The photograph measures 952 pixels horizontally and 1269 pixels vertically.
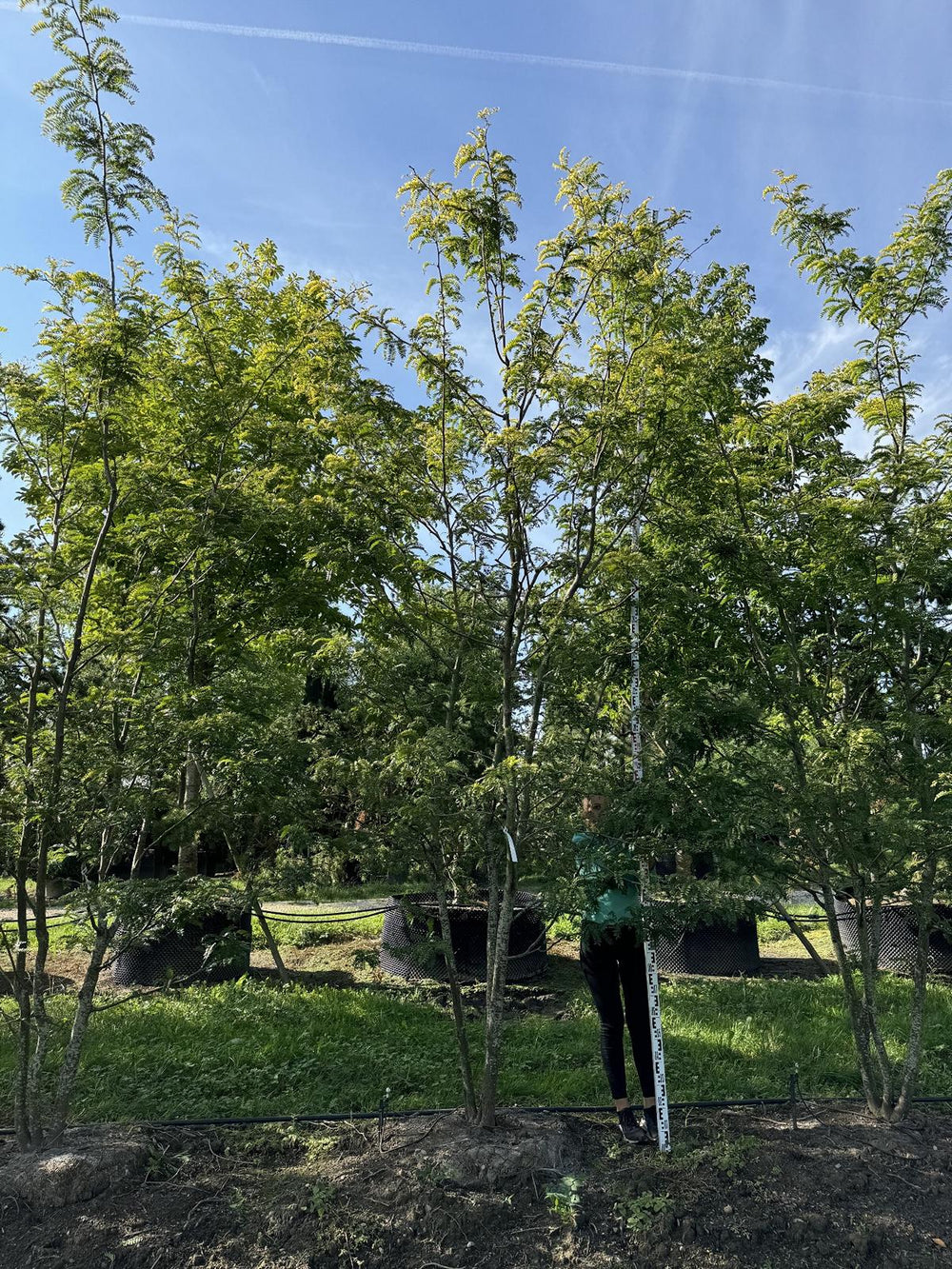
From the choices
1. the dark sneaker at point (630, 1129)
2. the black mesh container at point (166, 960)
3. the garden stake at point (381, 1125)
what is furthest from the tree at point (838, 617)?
the black mesh container at point (166, 960)

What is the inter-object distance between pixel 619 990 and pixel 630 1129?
1.76 feet

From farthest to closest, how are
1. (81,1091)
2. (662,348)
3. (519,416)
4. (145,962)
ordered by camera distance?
(145,962)
(81,1091)
(519,416)
(662,348)

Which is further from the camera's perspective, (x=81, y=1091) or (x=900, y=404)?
(x=81, y=1091)

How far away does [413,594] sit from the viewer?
3.36m

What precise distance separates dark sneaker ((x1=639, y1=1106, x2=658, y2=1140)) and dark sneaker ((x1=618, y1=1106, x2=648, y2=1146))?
0.04 ft

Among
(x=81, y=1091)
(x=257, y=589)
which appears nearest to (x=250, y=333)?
(x=257, y=589)

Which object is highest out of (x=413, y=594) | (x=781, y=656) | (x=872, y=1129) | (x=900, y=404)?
(x=900, y=404)

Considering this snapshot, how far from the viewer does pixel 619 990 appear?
336 centimetres

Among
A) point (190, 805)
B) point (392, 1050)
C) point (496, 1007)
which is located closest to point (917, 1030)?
point (496, 1007)

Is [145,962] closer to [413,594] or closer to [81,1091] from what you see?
[81,1091]

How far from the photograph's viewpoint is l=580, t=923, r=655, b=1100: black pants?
3.30 metres

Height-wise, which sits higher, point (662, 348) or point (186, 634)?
point (662, 348)

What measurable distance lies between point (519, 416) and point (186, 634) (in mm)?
1770

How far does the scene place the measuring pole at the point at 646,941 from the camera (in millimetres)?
3109
